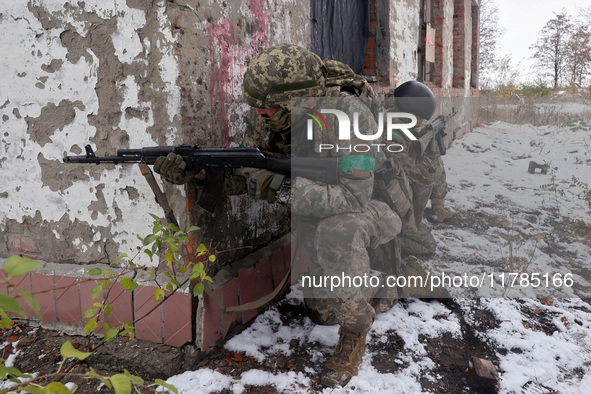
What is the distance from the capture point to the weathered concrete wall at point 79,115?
6.18ft

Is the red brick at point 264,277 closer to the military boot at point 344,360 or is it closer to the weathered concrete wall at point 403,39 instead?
the military boot at point 344,360

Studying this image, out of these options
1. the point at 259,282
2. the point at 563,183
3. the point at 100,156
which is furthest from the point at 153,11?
the point at 563,183

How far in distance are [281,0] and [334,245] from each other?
1702mm

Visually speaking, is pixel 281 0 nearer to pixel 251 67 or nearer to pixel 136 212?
pixel 251 67

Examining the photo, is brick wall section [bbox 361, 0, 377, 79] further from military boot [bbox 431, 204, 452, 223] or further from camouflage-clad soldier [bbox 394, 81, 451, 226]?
military boot [bbox 431, 204, 452, 223]

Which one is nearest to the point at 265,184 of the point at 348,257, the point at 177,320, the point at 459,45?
the point at 348,257

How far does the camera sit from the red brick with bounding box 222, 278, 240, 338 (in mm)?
2135

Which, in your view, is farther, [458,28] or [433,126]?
[458,28]

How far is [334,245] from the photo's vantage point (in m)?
2.03

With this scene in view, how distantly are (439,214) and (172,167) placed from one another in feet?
11.3

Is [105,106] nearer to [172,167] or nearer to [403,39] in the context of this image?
[172,167]

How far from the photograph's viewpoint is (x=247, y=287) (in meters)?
2.32

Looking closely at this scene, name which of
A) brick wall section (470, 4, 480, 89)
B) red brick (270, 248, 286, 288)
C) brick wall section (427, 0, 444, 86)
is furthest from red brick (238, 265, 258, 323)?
brick wall section (470, 4, 480, 89)

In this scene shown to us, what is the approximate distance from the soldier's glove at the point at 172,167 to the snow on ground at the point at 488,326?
3.07ft
